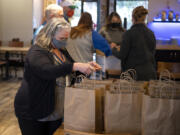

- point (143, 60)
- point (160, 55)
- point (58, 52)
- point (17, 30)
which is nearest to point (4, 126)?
point (143, 60)

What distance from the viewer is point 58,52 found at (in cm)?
186

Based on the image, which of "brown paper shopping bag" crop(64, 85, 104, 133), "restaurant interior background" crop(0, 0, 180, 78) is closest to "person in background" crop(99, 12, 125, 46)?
"brown paper shopping bag" crop(64, 85, 104, 133)

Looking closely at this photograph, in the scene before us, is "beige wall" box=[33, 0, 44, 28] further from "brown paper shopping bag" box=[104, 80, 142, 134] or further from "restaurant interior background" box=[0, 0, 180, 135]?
"brown paper shopping bag" box=[104, 80, 142, 134]

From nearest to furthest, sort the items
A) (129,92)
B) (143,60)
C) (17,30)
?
(129,92) < (143,60) < (17,30)

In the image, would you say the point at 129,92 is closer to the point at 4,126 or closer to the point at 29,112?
the point at 29,112

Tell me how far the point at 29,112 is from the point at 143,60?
1.61 m

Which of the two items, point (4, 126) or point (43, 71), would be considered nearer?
point (43, 71)

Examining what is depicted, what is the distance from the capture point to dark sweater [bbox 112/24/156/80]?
116 inches

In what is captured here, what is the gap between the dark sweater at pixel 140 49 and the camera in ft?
9.71

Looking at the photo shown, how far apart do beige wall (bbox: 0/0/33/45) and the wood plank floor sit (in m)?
1.96

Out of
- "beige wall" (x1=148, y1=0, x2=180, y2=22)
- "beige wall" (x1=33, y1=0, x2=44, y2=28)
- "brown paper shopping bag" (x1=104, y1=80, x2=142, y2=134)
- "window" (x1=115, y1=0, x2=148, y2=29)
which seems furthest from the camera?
"window" (x1=115, y1=0, x2=148, y2=29)

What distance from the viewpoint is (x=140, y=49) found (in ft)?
9.78

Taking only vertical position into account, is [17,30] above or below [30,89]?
above

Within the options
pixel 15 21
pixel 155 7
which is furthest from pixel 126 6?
pixel 15 21
